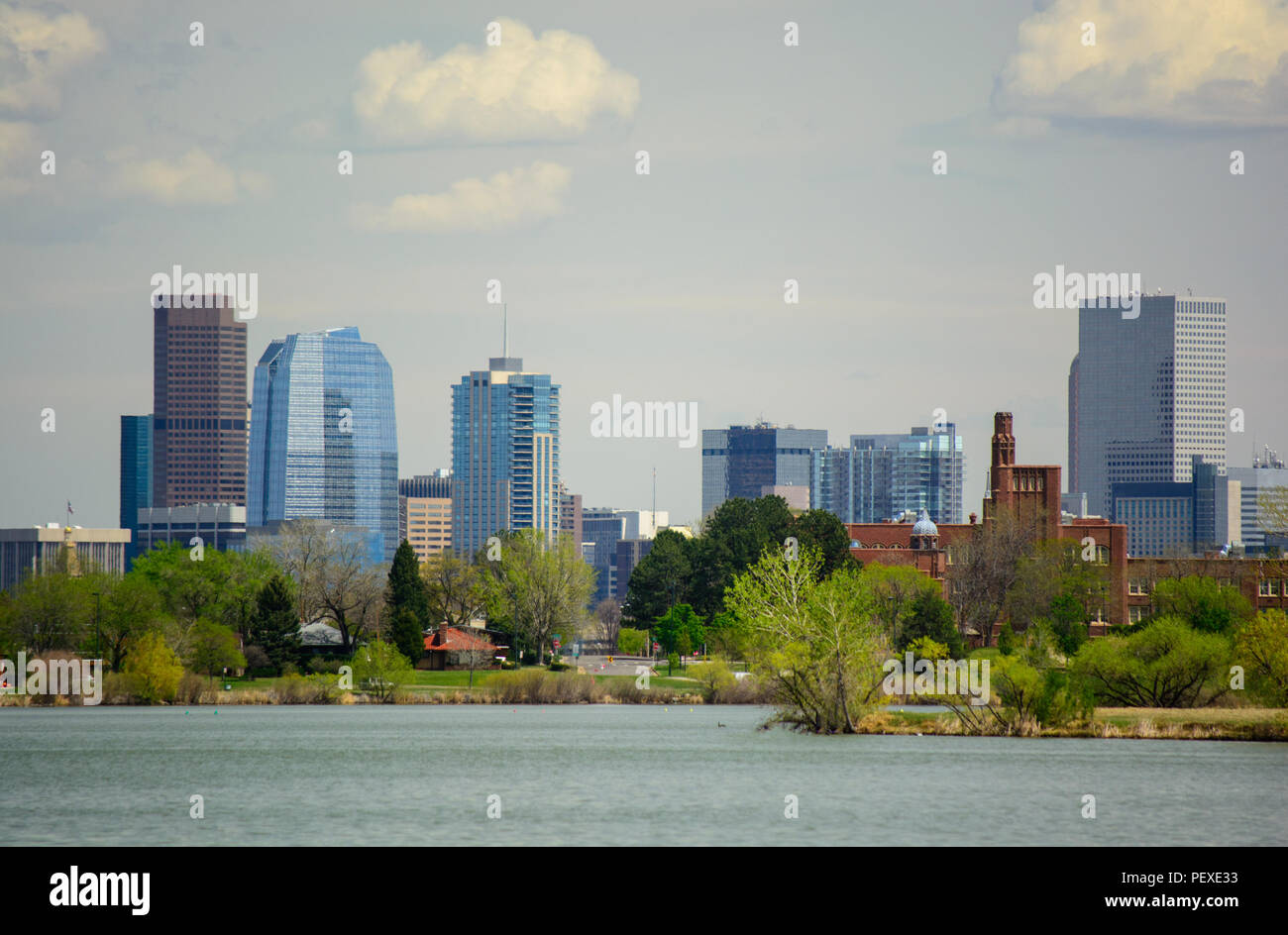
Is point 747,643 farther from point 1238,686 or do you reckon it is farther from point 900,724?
point 1238,686

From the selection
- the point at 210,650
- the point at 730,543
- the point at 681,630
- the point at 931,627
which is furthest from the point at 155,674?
the point at 730,543

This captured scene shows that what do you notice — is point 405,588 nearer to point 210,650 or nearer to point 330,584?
point 330,584

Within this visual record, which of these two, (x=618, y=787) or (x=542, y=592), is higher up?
(x=542, y=592)

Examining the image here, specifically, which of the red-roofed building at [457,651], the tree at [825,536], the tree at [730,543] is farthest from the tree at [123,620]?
the tree at [825,536]

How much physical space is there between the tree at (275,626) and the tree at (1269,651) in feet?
220

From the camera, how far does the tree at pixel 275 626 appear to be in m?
119

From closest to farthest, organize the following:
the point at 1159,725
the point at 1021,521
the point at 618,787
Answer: the point at 618,787, the point at 1159,725, the point at 1021,521

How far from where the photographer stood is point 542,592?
140m

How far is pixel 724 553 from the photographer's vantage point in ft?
488

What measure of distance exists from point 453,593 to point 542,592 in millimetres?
17937

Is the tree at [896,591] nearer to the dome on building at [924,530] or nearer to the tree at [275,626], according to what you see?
the dome on building at [924,530]

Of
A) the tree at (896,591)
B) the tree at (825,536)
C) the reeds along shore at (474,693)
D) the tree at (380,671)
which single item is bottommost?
the reeds along shore at (474,693)

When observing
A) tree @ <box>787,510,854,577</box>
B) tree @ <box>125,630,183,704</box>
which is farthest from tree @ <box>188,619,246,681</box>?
tree @ <box>787,510,854,577</box>

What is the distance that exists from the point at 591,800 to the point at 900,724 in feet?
91.5
